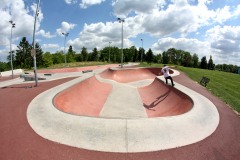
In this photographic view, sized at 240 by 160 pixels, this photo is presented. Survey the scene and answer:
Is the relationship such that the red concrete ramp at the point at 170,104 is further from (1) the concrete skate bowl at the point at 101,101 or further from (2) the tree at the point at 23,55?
(2) the tree at the point at 23,55

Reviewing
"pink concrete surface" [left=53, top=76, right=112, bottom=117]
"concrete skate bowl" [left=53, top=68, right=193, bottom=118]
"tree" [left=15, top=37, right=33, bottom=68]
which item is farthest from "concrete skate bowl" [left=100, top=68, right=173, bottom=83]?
"tree" [left=15, top=37, right=33, bottom=68]

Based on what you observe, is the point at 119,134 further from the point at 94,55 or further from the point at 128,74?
the point at 94,55

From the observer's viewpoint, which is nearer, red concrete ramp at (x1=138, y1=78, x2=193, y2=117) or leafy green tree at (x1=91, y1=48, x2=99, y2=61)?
red concrete ramp at (x1=138, y1=78, x2=193, y2=117)

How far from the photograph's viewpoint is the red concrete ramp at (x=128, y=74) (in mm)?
33031

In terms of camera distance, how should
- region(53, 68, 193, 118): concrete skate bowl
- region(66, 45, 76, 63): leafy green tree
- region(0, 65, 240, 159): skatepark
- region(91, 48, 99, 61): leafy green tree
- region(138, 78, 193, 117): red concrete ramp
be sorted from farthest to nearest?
region(66, 45, 76, 63): leafy green tree < region(91, 48, 99, 61): leafy green tree < region(53, 68, 193, 118): concrete skate bowl < region(138, 78, 193, 117): red concrete ramp < region(0, 65, 240, 159): skatepark

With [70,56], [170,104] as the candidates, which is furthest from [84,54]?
[170,104]

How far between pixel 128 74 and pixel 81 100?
2028cm

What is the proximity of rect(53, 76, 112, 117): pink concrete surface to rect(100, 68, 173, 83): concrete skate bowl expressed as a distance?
38.3 feet

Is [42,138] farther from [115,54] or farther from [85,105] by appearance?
[115,54]

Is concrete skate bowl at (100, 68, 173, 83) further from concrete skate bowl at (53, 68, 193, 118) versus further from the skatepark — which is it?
the skatepark

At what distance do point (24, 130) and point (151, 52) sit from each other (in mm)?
101092

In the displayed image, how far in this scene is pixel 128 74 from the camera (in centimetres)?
3522

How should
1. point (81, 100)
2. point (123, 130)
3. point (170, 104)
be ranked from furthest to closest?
point (81, 100) → point (170, 104) → point (123, 130)

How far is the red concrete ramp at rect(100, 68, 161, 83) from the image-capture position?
3303 cm
